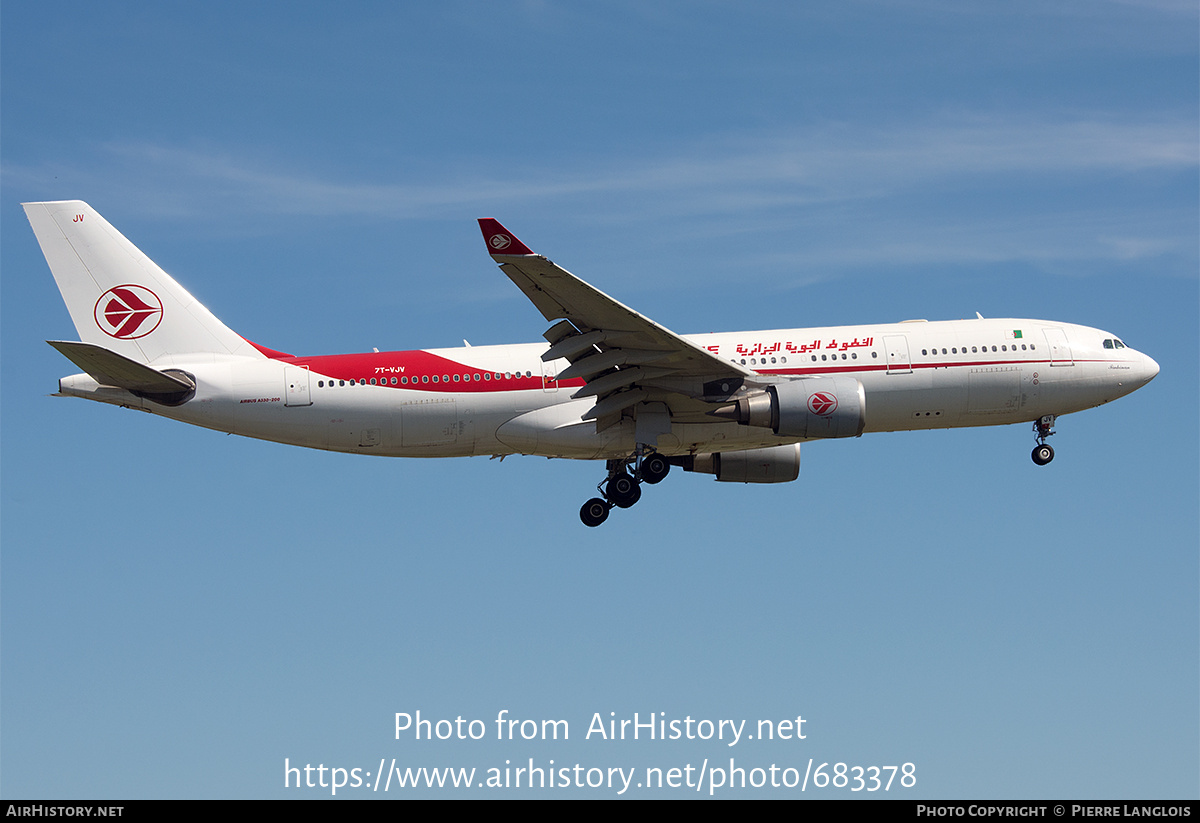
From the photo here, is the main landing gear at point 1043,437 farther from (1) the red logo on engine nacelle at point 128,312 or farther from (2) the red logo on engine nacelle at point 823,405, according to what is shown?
(1) the red logo on engine nacelle at point 128,312

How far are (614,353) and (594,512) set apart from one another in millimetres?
6581

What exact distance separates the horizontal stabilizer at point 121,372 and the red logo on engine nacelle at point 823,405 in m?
18.4

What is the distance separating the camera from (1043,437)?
141 ft

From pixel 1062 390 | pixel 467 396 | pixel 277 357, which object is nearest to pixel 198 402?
pixel 277 357

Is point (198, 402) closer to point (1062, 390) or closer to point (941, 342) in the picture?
point (941, 342)

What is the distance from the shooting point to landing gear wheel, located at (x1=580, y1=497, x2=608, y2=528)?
139 feet

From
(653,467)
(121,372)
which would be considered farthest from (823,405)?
(121,372)

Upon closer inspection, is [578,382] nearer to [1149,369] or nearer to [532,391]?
[532,391]

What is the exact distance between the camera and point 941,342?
135 feet

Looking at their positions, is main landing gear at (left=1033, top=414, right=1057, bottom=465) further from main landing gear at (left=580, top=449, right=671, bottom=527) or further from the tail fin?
the tail fin

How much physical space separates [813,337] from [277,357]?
16.5 metres

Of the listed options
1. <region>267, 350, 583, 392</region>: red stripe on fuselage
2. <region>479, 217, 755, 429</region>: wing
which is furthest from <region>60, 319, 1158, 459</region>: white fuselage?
<region>479, 217, 755, 429</region>: wing

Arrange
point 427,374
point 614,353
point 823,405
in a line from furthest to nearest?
point 427,374 → point 823,405 → point 614,353
